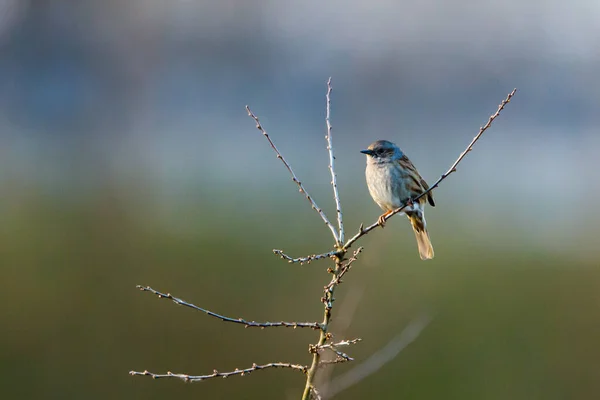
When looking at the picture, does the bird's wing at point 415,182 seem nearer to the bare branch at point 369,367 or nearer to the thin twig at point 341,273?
the bare branch at point 369,367

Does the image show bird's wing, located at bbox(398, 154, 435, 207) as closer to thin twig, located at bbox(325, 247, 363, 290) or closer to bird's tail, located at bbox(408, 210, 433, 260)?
bird's tail, located at bbox(408, 210, 433, 260)

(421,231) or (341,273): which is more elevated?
(421,231)

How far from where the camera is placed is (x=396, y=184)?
4887 millimetres

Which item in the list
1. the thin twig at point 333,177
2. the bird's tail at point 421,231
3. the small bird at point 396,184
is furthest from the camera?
the bird's tail at point 421,231

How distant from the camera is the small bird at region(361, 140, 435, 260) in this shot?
4883 millimetres

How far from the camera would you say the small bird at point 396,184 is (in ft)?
16.0

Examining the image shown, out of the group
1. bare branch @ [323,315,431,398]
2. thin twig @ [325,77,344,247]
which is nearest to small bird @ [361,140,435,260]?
bare branch @ [323,315,431,398]

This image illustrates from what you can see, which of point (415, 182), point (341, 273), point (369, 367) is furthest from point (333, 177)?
point (369, 367)

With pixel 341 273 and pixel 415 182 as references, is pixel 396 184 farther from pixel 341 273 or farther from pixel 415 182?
pixel 341 273

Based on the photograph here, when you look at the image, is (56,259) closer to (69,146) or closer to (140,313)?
(140,313)

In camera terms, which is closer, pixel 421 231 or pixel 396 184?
pixel 396 184

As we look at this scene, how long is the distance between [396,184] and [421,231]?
44 cm

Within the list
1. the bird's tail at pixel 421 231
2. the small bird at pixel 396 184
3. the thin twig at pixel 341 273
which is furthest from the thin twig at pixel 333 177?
the bird's tail at pixel 421 231

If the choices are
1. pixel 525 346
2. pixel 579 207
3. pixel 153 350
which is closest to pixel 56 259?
pixel 153 350
